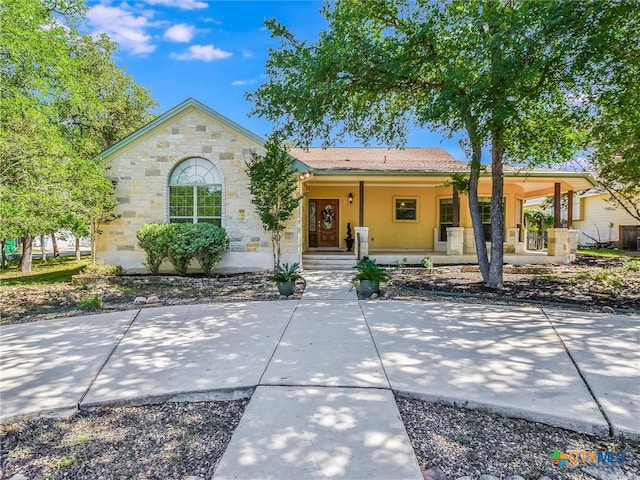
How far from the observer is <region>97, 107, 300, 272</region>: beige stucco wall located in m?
10.5

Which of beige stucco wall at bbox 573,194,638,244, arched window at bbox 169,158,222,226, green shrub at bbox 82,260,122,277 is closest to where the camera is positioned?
green shrub at bbox 82,260,122,277

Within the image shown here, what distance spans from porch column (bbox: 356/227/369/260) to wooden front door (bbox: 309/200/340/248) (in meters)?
3.24

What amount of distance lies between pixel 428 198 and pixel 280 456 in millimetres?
13866

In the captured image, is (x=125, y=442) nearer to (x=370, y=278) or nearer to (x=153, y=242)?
(x=370, y=278)

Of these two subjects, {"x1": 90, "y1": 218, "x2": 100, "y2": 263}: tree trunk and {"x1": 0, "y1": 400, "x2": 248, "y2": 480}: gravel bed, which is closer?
{"x1": 0, "y1": 400, "x2": 248, "y2": 480}: gravel bed

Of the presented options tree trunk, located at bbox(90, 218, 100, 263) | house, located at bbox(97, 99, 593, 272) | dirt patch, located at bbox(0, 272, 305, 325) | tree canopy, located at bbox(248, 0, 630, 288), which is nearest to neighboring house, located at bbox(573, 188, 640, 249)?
house, located at bbox(97, 99, 593, 272)

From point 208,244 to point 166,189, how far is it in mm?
2428

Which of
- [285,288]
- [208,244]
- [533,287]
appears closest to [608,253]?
[533,287]

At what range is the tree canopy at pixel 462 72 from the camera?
5.44 m

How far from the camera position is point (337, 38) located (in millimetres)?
6605

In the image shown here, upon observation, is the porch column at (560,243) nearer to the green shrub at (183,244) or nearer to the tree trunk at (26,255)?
the green shrub at (183,244)

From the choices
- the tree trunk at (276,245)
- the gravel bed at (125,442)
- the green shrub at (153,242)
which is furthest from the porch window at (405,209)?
the gravel bed at (125,442)

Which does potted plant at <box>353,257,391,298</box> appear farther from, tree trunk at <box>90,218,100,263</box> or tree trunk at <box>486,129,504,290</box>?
tree trunk at <box>90,218,100,263</box>

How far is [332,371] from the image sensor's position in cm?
345
